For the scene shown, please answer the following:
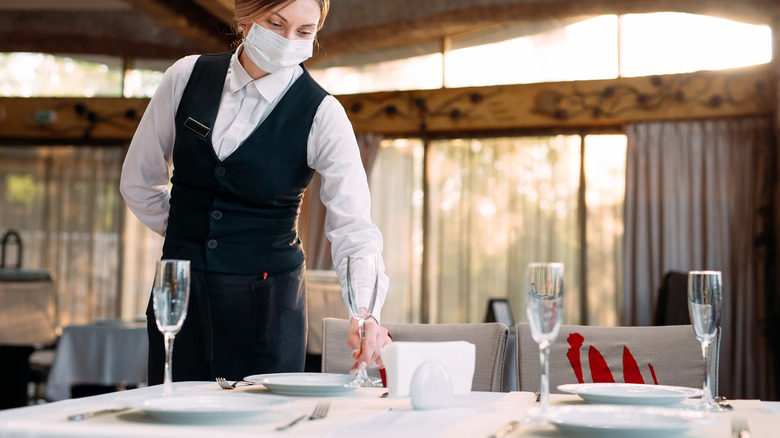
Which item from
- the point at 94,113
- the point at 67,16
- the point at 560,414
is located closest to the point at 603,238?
the point at 94,113

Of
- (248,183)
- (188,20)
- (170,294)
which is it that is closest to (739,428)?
(170,294)

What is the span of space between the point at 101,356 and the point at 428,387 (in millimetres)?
3308

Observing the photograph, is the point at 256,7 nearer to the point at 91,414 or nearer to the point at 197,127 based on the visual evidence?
the point at 197,127

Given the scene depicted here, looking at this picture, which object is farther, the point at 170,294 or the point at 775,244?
the point at 775,244

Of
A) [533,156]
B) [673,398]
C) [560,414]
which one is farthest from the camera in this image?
[533,156]

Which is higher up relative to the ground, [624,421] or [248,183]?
[248,183]

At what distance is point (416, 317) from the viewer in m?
7.38

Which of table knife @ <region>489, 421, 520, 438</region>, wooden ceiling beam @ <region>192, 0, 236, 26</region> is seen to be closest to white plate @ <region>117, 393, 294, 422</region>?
table knife @ <region>489, 421, 520, 438</region>

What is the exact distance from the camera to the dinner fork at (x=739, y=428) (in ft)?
3.31

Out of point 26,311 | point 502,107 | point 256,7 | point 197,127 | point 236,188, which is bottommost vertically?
point 26,311

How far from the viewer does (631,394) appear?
1.31m

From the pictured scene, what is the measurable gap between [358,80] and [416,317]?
7.59 ft

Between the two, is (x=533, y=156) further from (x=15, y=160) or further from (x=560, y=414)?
(x=560, y=414)

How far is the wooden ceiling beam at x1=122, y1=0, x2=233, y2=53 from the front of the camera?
257 inches
